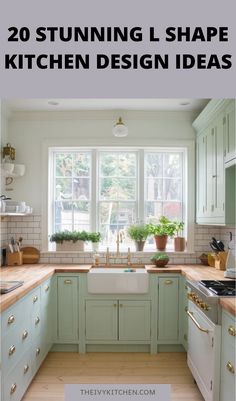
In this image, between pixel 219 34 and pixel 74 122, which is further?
pixel 74 122

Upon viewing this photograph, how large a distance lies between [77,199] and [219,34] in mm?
2945

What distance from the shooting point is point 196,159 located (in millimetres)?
4055

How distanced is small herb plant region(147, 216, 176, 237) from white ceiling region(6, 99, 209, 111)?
4.25ft

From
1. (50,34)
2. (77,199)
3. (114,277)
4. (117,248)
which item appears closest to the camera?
(50,34)

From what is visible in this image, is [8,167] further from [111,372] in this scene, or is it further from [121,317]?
[111,372]

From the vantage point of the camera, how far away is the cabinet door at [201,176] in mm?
3660

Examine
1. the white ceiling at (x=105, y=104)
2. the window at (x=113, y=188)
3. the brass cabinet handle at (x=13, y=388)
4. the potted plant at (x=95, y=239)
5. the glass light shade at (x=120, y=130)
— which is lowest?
the brass cabinet handle at (x=13, y=388)

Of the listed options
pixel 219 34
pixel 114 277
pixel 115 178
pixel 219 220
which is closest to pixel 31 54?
pixel 219 34

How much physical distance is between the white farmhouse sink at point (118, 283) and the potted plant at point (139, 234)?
0.58m

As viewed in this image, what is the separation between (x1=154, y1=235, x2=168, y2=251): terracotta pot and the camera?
4035 millimetres

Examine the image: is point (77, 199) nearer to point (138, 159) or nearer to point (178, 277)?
point (138, 159)

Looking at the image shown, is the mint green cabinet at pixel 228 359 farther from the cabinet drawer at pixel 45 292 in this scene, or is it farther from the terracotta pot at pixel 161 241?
the terracotta pot at pixel 161 241

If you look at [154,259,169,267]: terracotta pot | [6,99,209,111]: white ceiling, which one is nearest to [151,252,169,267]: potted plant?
[154,259,169,267]: terracotta pot

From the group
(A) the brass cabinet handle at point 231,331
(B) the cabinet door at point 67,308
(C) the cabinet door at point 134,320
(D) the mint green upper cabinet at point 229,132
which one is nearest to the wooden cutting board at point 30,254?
(B) the cabinet door at point 67,308
